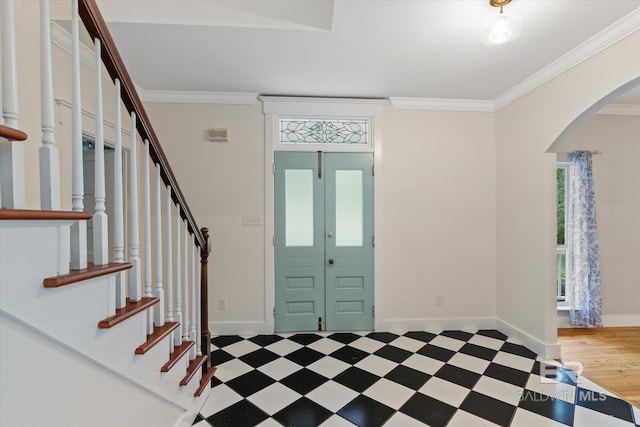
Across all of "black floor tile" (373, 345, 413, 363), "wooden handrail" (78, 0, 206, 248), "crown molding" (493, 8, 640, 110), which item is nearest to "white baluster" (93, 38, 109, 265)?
"wooden handrail" (78, 0, 206, 248)

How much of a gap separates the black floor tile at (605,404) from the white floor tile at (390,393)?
45.3 inches

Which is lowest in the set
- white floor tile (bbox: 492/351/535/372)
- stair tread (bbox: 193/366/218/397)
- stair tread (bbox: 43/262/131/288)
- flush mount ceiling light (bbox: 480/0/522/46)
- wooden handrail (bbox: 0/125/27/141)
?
white floor tile (bbox: 492/351/535/372)

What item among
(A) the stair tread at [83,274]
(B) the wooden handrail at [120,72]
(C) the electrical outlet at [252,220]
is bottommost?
(A) the stair tread at [83,274]

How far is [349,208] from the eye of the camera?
3.15m

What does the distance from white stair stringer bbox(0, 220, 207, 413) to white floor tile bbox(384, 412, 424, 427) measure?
141 cm

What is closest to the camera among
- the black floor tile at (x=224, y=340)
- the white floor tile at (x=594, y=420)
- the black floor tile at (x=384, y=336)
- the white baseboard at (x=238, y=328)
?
the white floor tile at (x=594, y=420)

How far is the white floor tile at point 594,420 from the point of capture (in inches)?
68.4

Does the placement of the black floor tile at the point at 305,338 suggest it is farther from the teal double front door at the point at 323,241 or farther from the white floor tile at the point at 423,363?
the white floor tile at the point at 423,363

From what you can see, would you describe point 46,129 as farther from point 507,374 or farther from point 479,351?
point 479,351

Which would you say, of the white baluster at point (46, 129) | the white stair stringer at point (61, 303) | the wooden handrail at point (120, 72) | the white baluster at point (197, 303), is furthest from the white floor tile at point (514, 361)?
the white baluster at point (46, 129)

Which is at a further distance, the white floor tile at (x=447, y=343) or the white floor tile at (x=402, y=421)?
the white floor tile at (x=447, y=343)

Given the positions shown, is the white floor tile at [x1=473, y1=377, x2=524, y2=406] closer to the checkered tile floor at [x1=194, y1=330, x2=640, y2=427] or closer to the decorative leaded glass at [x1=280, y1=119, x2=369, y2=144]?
the checkered tile floor at [x1=194, y1=330, x2=640, y2=427]

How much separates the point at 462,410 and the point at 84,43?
3.69 metres

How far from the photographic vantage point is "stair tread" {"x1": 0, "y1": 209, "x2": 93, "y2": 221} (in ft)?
2.12
